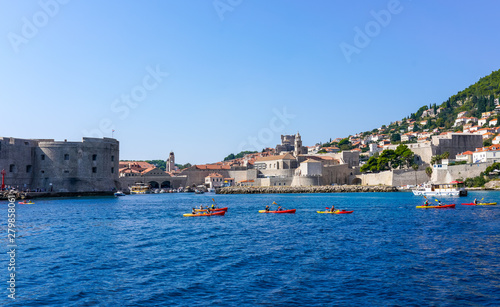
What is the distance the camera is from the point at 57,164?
51.3m

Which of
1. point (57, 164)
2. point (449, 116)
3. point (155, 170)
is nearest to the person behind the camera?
point (57, 164)

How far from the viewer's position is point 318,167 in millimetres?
75500

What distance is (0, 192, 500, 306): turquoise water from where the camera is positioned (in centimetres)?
966

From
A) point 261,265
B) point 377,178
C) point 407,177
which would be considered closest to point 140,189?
point 377,178

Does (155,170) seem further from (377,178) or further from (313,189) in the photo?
(377,178)

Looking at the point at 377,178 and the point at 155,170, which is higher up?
the point at 155,170

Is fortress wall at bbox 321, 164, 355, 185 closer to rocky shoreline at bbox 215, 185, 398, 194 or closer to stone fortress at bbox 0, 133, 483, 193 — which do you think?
stone fortress at bbox 0, 133, 483, 193

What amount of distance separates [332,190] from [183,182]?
34.4 m

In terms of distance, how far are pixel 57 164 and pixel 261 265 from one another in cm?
4421

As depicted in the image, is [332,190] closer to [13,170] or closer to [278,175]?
[278,175]

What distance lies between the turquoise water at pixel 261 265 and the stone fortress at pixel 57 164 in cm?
3016

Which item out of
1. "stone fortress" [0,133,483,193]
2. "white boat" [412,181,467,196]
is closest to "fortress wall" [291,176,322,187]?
"stone fortress" [0,133,483,193]

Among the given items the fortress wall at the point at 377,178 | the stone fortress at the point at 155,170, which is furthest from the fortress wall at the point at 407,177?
the fortress wall at the point at 377,178

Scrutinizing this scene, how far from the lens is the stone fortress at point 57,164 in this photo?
48.9 metres
